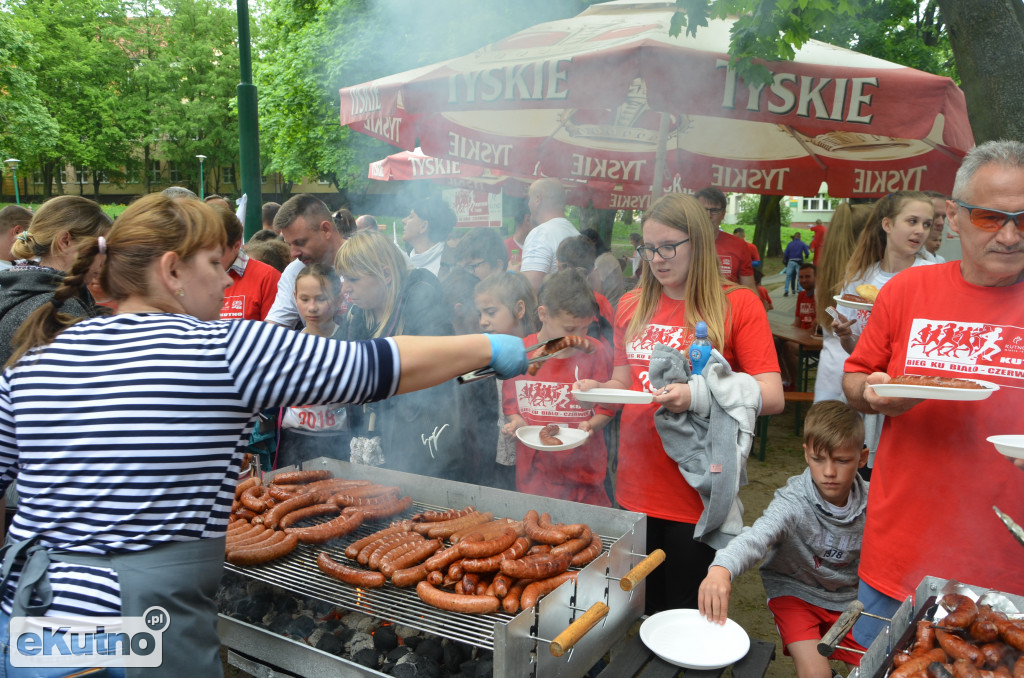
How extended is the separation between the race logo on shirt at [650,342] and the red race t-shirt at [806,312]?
5.75 meters

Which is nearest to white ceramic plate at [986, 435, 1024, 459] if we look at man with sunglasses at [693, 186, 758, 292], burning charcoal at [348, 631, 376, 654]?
burning charcoal at [348, 631, 376, 654]

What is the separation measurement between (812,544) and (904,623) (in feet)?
2.66

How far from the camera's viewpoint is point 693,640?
244 cm

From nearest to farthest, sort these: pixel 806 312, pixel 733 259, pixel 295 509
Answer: pixel 295 509
pixel 733 259
pixel 806 312

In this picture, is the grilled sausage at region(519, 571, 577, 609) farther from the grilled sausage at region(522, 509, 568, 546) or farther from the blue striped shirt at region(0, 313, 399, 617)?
the blue striped shirt at region(0, 313, 399, 617)

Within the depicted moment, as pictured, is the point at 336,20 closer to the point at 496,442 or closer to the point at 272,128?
the point at 272,128

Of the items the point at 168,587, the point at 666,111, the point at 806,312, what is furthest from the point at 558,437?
the point at 806,312

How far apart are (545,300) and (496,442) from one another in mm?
976

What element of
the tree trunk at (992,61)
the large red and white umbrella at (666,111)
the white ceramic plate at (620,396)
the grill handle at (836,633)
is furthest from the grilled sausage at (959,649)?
the tree trunk at (992,61)

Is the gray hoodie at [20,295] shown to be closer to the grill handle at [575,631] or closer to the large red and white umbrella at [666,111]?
the grill handle at [575,631]

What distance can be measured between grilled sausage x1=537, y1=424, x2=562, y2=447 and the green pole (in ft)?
16.8

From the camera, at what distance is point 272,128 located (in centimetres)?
2991

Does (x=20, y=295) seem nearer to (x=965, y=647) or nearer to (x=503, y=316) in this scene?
(x=503, y=316)

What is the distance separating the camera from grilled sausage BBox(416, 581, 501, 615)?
2549 mm
